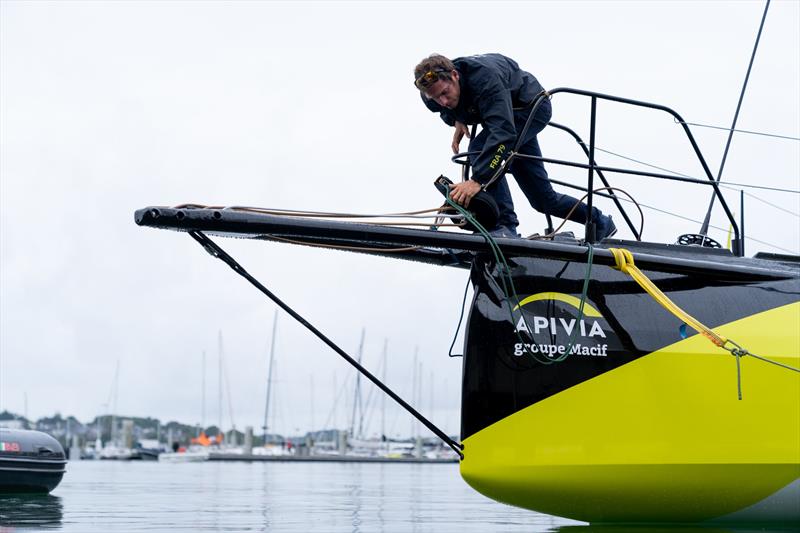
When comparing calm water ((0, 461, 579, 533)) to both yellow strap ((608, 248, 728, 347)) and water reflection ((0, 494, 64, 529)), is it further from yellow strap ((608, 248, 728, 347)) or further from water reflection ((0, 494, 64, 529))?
yellow strap ((608, 248, 728, 347))

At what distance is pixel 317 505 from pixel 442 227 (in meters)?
4.22

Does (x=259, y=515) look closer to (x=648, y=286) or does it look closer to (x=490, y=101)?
(x=648, y=286)

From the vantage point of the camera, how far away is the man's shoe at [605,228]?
721cm

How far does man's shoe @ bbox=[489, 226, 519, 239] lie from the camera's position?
6495 mm

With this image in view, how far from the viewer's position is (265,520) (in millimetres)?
7477

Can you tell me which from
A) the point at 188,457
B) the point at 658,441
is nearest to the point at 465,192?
the point at 658,441

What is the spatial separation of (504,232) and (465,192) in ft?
1.71

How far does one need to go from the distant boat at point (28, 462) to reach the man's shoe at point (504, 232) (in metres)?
6.49

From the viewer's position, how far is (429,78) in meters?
6.39

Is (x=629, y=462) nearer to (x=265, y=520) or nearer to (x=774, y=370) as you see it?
(x=774, y=370)

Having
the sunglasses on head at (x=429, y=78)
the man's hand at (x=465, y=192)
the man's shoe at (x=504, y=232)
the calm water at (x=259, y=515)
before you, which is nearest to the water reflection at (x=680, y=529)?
the calm water at (x=259, y=515)

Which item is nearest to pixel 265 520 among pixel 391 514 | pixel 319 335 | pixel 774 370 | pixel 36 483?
pixel 391 514

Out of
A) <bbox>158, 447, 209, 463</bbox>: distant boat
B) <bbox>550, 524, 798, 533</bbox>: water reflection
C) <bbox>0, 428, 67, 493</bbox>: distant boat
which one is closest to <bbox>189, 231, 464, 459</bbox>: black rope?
<bbox>550, 524, 798, 533</bbox>: water reflection

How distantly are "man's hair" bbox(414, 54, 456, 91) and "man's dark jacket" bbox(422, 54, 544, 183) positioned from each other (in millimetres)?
176
